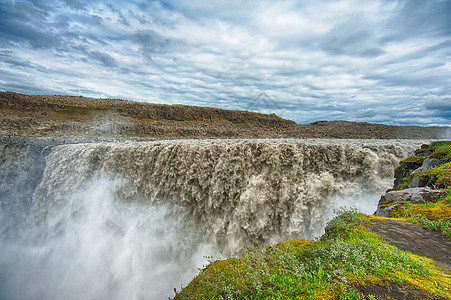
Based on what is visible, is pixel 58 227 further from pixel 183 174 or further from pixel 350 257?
pixel 350 257

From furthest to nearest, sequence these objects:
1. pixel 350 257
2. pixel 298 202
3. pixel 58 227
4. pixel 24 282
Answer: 1. pixel 58 227
2. pixel 24 282
3. pixel 298 202
4. pixel 350 257

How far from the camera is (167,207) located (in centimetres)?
1297

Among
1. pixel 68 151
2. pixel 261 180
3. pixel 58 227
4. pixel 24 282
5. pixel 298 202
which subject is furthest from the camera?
pixel 68 151

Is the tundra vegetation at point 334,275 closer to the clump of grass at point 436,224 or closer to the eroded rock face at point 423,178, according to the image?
the clump of grass at point 436,224

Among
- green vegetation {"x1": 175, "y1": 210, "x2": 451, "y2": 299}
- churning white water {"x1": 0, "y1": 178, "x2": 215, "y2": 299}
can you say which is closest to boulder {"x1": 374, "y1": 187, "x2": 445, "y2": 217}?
green vegetation {"x1": 175, "y1": 210, "x2": 451, "y2": 299}

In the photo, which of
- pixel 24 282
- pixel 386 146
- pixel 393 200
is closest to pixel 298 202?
pixel 393 200

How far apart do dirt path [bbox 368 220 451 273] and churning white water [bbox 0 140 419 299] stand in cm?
531

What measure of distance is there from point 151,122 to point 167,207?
129 feet

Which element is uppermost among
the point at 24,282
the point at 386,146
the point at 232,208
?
the point at 386,146

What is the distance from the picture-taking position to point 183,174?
41.9 feet

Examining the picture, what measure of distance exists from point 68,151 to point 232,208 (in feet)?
45.4

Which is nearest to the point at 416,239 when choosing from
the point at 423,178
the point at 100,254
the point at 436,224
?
the point at 436,224

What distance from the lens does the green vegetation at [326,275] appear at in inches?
105

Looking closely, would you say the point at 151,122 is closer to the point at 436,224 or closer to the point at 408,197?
the point at 408,197
